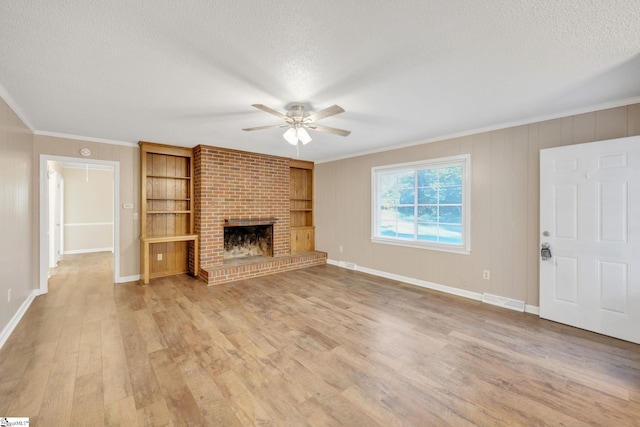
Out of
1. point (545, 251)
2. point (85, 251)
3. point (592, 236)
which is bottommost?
point (85, 251)

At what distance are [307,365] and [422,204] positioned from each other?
10.6 ft

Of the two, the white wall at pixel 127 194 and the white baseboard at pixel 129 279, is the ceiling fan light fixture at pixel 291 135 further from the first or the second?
the white baseboard at pixel 129 279

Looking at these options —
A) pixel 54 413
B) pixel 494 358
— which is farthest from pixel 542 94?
pixel 54 413

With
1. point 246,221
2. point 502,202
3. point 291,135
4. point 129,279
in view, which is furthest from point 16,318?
point 502,202

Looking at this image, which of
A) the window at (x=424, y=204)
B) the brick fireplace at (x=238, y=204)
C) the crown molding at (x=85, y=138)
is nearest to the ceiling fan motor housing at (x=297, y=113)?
the window at (x=424, y=204)

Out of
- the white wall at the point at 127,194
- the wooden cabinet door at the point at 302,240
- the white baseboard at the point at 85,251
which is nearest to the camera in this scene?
the white wall at the point at 127,194

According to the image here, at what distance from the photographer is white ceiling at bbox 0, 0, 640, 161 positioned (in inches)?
58.6

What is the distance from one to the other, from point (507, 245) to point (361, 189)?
8.70ft

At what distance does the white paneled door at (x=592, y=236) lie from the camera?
8.47 ft

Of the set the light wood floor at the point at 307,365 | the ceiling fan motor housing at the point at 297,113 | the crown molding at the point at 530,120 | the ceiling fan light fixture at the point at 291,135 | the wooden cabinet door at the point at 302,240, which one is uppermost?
the crown molding at the point at 530,120

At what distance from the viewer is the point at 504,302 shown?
11.4 ft

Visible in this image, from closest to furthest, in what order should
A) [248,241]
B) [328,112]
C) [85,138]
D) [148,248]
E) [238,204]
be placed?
[328,112]
[85,138]
[148,248]
[238,204]
[248,241]

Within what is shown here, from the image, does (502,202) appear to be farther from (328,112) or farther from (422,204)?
(328,112)

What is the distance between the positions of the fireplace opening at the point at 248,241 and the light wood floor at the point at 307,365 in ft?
6.43
